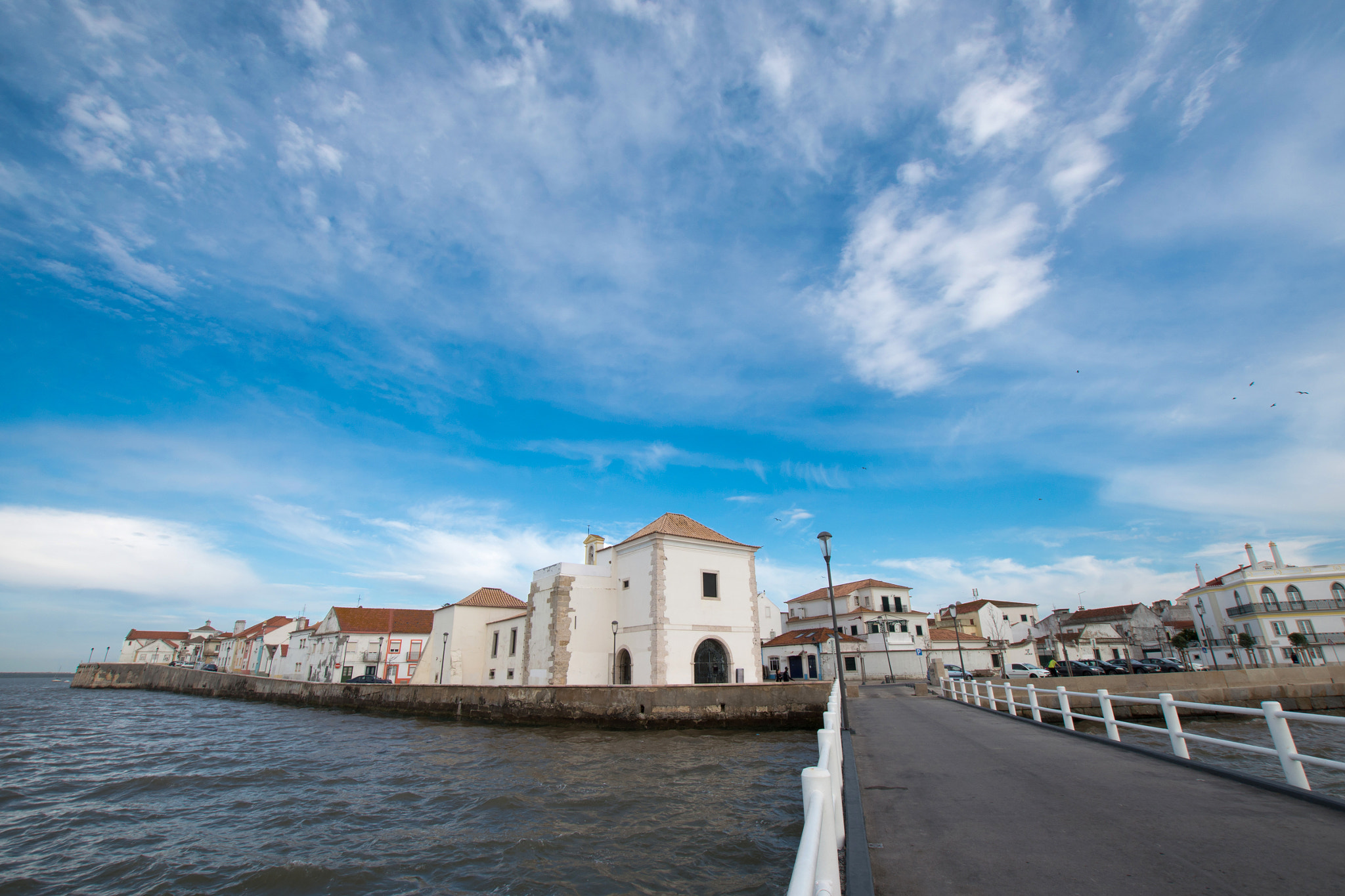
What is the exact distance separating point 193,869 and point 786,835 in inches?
293

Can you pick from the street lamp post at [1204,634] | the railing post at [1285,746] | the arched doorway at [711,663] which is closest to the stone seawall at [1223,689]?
the arched doorway at [711,663]

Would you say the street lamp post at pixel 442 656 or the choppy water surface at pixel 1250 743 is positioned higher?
the street lamp post at pixel 442 656

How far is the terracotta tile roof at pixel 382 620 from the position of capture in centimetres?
Result: 5038

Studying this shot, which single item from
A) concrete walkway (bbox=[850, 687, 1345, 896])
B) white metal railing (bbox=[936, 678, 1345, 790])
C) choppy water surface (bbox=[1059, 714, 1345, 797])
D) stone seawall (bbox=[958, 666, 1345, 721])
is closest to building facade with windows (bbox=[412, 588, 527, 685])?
stone seawall (bbox=[958, 666, 1345, 721])

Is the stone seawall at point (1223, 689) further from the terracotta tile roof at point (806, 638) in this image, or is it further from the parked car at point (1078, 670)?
the terracotta tile roof at point (806, 638)

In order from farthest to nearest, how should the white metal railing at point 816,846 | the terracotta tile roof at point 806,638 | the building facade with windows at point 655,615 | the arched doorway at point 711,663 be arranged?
the terracotta tile roof at point 806,638, the arched doorway at point 711,663, the building facade with windows at point 655,615, the white metal railing at point 816,846

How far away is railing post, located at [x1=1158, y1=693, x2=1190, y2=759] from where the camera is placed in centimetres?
708

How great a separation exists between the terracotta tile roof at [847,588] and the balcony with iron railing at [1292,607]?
20701 millimetres

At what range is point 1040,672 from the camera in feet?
114

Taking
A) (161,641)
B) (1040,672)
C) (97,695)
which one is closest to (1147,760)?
(1040,672)

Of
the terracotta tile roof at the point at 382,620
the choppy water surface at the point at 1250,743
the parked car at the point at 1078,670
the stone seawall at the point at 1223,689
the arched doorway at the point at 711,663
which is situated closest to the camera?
the choppy water surface at the point at 1250,743

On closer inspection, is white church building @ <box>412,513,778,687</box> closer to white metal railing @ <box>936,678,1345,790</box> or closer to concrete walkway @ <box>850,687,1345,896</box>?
white metal railing @ <box>936,678,1345,790</box>

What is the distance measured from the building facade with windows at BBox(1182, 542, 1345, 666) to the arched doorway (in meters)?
31.4

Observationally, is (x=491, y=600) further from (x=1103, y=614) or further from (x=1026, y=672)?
(x=1103, y=614)
